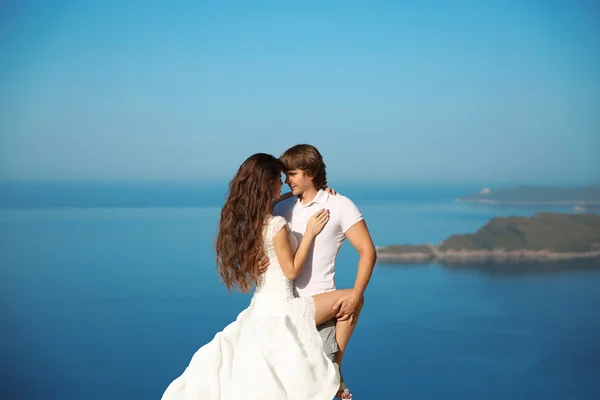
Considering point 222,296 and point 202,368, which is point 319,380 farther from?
point 222,296

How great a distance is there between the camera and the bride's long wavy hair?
110 inches

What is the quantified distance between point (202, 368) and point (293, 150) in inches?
37.4

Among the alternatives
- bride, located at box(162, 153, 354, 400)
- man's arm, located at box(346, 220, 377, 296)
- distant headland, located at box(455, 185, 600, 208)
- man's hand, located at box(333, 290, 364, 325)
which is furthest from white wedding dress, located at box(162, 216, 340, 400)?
distant headland, located at box(455, 185, 600, 208)

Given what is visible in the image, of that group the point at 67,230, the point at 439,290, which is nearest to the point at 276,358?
the point at 439,290

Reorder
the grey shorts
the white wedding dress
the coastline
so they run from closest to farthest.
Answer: the white wedding dress, the grey shorts, the coastline

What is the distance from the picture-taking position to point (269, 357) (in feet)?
9.27

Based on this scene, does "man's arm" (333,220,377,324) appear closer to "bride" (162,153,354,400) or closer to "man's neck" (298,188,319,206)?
"bride" (162,153,354,400)

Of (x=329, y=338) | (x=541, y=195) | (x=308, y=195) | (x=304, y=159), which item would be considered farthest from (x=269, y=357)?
(x=541, y=195)

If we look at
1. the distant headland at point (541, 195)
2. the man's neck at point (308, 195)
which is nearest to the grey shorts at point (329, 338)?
the man's neck at point (308, 195)

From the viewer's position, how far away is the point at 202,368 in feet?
9.50

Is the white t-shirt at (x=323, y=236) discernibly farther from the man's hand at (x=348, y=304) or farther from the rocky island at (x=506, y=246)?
the rocky island at (x=506, y=246)

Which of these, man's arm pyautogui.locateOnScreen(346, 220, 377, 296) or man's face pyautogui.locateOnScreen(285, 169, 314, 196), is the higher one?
man's face pyautogui.locateOnScreen(285, 169, 314, 196)

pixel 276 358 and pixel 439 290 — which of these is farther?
pixel 439 290

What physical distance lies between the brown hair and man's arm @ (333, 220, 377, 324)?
28 cm
